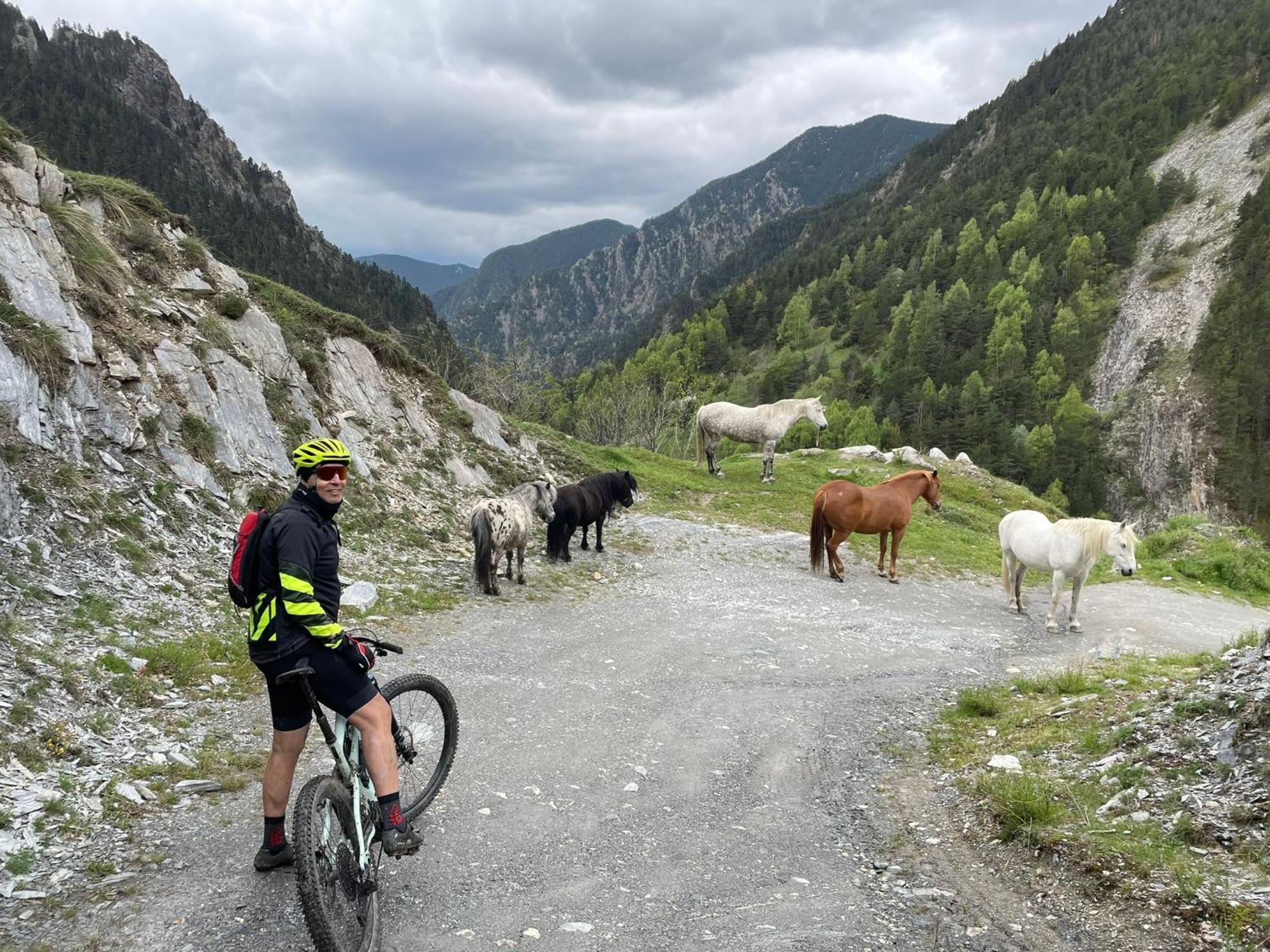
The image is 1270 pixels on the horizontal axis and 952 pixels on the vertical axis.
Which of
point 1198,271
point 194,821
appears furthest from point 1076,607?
point 1198,271

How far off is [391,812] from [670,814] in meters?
2.50

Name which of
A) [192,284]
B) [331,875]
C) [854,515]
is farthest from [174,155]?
[331,875]

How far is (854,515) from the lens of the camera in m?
16.1

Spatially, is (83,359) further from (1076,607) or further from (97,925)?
(1076,607)

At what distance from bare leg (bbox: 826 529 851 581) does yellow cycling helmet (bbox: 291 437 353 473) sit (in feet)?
44.0

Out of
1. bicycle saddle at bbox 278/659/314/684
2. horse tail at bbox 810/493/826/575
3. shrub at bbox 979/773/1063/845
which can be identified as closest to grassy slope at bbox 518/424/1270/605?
horse tail at bbox 810/493/826/575

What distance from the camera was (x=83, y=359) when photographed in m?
10.5

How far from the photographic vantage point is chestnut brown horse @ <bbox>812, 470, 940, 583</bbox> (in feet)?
52.5

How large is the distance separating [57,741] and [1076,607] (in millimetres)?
15133

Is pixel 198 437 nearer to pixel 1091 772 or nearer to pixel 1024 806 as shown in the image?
pixel 1024 806

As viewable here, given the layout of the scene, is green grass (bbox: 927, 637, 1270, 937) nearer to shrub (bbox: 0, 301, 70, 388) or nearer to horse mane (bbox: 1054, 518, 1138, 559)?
horse mane (bbox: 1054, 518, 1138, 559)

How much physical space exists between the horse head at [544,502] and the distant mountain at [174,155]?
57831 millimetres

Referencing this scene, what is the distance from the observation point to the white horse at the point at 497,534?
1205 centimetres

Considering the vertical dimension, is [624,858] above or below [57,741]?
below
